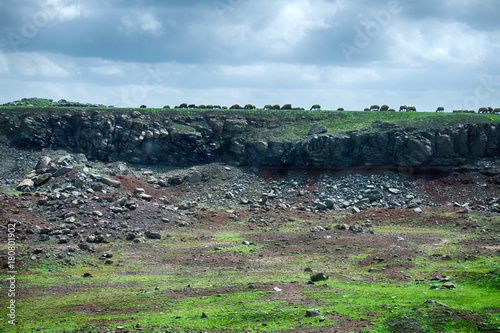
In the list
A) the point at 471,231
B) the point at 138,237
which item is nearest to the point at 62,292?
the point at 138,237

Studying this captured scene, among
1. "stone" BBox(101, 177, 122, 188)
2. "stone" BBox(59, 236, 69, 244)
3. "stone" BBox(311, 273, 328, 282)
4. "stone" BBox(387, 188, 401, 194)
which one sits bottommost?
"stone" BBox(59, 236, 69, 244)

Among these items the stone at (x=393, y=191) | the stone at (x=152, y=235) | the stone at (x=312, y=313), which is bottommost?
the stone at (x=152, y=235)

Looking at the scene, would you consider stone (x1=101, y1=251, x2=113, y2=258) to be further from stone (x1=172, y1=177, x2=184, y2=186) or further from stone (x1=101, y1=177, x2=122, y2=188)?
stone (x1=172, y1=177, x2=184, y2=186)

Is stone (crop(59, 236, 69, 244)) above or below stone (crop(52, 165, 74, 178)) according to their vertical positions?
below

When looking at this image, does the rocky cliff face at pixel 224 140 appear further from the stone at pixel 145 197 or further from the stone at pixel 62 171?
the stone at pixel 145 197

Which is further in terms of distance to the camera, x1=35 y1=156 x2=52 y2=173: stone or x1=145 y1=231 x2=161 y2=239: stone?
x1=35 y1=156 x2=52 y2=173: stone

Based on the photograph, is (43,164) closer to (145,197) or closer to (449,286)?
(145,197)

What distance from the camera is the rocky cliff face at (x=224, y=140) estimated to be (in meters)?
42.8

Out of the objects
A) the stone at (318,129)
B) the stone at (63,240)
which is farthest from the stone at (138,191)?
the stone at (318,129)

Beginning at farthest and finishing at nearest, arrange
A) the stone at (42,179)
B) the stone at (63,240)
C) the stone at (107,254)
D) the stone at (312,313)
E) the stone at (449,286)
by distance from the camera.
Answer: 1. the stone at (42,179)
2. the stone at (63,240)
3. the stone at (107,254)
4. the stone at (449,286)
5. the stone at (312,313)

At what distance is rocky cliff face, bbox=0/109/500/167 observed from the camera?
42750 millimetres

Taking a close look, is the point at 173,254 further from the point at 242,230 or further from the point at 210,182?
the point at 210,182

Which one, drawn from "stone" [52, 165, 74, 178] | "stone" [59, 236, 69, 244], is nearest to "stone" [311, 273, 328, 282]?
"stone" [59, 236, 69, 244]

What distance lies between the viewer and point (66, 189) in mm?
33156
